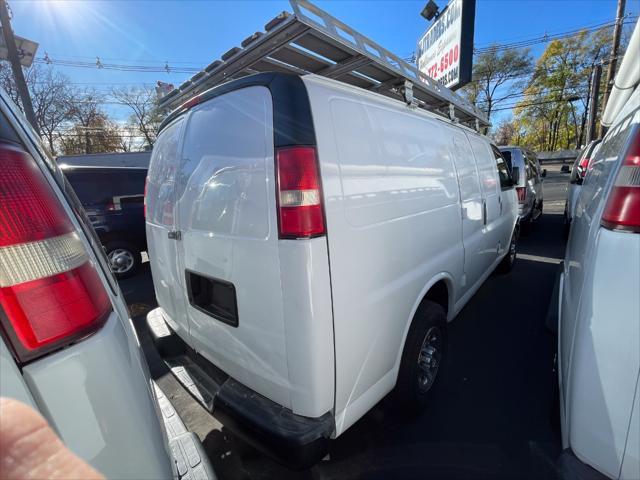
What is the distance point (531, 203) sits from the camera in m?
7.41

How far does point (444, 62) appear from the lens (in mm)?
7402

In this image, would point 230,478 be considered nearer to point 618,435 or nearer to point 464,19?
point 618,435

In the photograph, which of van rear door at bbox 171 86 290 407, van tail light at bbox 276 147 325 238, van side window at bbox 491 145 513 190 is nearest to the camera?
van tail light at bbox 276 147 325 238

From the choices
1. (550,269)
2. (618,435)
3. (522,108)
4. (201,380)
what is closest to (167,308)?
(201,380)

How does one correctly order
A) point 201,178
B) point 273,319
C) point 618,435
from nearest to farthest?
point 618,435 → point 273,319 → point 201,178

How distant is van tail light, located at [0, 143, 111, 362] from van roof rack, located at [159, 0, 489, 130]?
4.33 ft

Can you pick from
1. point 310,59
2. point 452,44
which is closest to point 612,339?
point 310,59

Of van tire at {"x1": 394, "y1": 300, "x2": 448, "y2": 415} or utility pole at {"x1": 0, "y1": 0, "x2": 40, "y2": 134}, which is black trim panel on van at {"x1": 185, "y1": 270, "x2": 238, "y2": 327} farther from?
utility pole at {"x1": 0, "y1": 0, "x2": 40, "y2": 134}

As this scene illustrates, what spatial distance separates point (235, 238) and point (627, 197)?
1.61 meters

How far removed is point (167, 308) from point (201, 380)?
0.73 meters

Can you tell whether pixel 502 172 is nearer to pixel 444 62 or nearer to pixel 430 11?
pixel 444 62

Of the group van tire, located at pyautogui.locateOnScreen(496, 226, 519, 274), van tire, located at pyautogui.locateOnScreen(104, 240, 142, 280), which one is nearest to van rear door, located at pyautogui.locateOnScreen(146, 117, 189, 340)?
van tire, located at pyautogui.locateOnScreen(104, 240, 142, 280)

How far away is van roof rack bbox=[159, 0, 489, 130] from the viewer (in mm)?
1576

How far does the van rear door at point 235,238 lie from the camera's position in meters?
1.41
